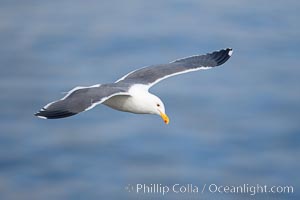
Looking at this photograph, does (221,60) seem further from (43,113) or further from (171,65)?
(43,113)

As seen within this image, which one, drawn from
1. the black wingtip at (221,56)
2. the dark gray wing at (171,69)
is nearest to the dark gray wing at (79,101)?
the dark gray wing at (171,69)

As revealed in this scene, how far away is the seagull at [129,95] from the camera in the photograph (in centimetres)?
1299

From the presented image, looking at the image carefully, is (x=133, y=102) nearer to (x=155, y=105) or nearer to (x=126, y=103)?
(x=126, y=103)

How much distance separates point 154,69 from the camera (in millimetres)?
15297

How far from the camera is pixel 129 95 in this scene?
1375 cm

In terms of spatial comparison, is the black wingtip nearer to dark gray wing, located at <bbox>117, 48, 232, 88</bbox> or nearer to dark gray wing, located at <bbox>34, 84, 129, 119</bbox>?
dark gray wing, located at <bbox>117, 48, 232, 88</bbox>

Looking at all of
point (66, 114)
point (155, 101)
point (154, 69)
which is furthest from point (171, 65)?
point (66, 114)

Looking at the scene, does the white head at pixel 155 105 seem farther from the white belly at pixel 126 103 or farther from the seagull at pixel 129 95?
the white belly at pixel 126 103

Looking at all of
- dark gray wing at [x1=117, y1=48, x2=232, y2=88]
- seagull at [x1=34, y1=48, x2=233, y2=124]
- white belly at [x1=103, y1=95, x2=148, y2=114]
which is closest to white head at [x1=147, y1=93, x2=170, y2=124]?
seagull at [x1=34, y1=48, x2=233, y2=124]

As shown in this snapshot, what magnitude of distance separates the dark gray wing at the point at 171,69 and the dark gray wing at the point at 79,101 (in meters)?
1.13

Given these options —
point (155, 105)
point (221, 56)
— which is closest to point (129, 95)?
point (155, 105)

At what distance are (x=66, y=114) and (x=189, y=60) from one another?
3.44m

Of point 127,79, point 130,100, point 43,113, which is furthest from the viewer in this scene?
point 127,79

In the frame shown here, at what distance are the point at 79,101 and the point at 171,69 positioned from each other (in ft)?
7.86
